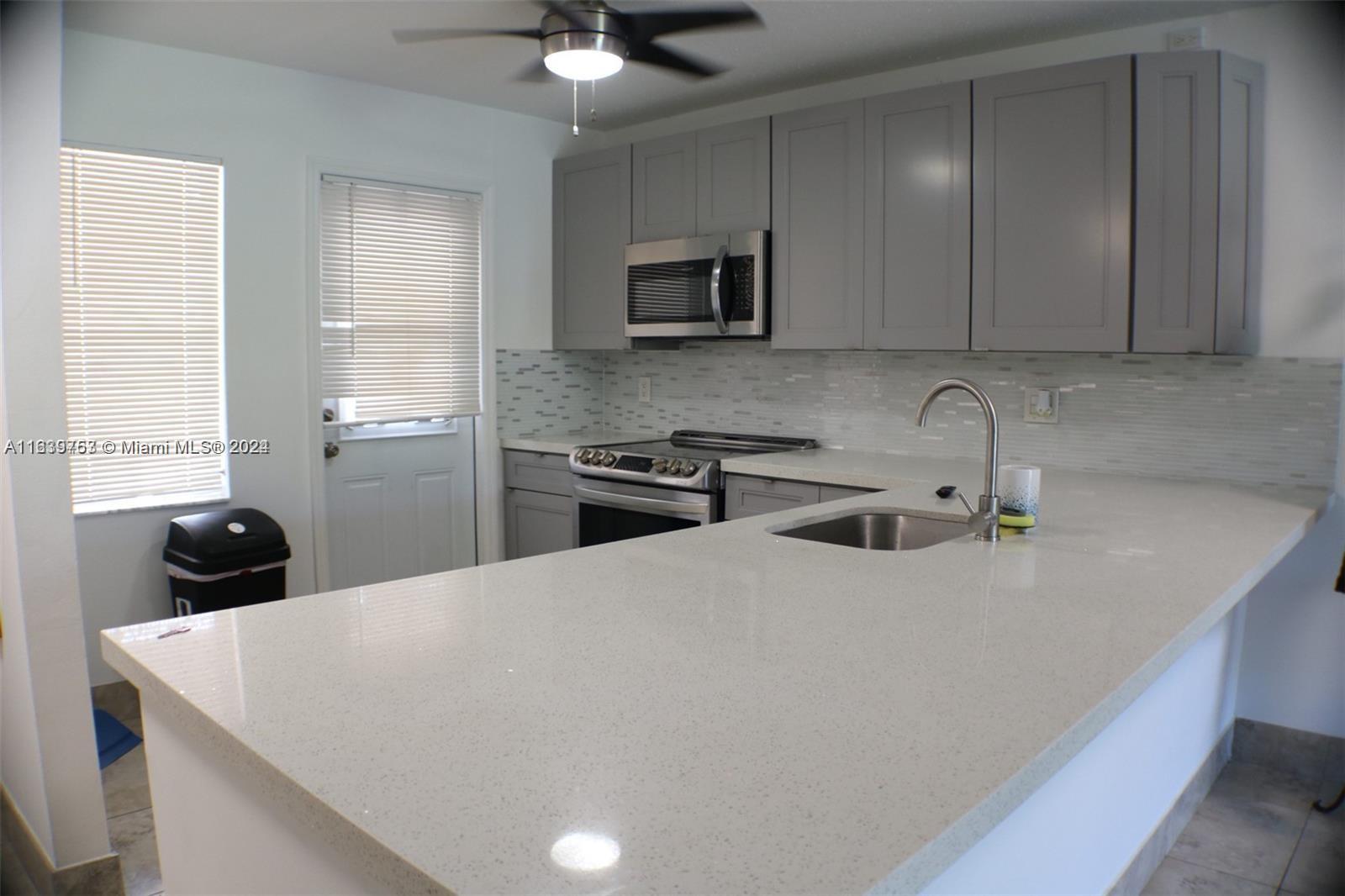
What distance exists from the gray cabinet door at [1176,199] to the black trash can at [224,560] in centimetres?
300

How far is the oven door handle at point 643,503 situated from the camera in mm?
3543

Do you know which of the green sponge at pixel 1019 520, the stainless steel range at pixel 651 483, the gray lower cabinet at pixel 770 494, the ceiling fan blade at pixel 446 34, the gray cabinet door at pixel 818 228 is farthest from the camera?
the stainless steel range at pixel 651 483

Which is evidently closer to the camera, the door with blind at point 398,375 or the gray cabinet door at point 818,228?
the gray cabinet door at point 818,228

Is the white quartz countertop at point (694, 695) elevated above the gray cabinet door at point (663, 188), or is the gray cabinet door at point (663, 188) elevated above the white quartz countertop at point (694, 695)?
the gray cabinet door at point (663, 188)

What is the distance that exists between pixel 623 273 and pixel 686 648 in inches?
124

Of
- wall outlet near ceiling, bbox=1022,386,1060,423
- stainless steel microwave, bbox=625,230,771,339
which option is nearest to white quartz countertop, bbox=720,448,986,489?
wall outlet near ceiling, bbox=1022,386,1060,423

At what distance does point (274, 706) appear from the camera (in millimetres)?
1060

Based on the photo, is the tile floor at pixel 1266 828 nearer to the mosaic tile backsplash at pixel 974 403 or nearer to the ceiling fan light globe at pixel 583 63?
the mosaic tile backsplash at pixel 974 403

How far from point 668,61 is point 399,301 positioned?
168cm

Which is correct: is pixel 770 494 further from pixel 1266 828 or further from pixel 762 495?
pixel 1266 828

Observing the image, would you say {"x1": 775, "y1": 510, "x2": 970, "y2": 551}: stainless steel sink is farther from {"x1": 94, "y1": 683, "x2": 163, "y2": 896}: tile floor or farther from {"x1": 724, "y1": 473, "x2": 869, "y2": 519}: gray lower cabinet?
{"x1": 94, "y1": 683, "x2": 163, "y2": 896}: tile floor

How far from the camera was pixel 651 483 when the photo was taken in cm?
368

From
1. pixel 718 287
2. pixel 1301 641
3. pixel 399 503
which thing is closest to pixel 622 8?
pixel 718 287

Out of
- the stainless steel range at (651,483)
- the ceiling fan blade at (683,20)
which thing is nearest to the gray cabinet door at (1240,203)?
the ceiling fan blade at (683,20)
